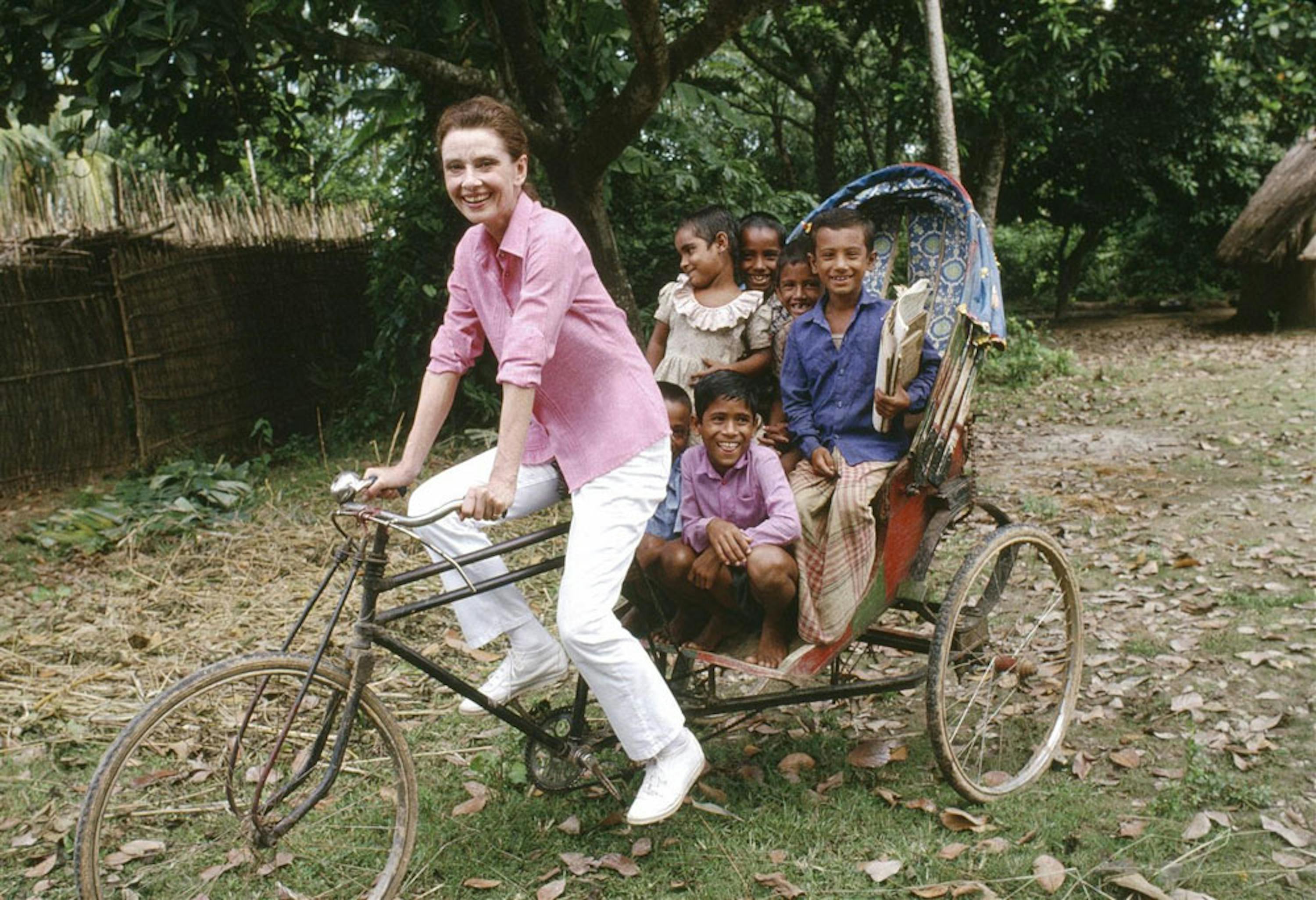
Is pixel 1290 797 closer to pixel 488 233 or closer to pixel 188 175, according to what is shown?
pixel 488 233

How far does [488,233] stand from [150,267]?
6.87m

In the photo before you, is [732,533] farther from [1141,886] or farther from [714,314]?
[1141,886]

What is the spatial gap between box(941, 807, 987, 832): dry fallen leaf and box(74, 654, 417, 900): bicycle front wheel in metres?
1.65

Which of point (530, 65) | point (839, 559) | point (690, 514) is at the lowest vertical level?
point (839, 559)

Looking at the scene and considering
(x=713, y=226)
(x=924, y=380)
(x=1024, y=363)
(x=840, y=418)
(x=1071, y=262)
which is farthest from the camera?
(x=1071, y=262)

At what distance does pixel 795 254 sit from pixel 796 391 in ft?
1.97

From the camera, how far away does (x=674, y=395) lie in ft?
12.5

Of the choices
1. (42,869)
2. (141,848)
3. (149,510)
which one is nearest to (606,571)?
(141,848)

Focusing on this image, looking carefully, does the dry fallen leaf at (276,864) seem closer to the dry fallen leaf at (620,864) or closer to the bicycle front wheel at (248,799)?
the bicycle front wheel at (248,799)

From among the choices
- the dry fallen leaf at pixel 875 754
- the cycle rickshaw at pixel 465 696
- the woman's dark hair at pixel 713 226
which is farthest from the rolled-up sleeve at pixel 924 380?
the dry fallen leaf at pixel 875 754

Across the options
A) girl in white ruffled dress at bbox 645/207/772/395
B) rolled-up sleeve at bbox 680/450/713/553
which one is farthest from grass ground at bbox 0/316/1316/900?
girl in white ruffled dress at bbox 645/207/772/395

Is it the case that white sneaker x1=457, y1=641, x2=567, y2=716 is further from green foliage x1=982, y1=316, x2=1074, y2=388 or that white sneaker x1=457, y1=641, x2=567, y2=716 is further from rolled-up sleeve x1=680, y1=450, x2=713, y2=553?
green foliage x1=982, y1=316, x2=1074, y2=388

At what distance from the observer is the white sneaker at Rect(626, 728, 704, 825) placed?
3051mm

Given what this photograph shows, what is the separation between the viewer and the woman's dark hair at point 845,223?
3.62m
